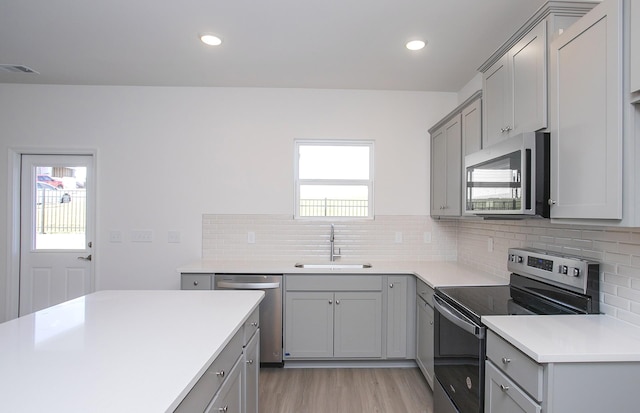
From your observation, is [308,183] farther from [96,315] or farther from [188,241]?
[96,315]

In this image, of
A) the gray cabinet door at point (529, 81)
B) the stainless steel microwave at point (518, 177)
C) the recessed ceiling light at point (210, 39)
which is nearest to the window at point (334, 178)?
the recessed ceiling light at point (210, 39)

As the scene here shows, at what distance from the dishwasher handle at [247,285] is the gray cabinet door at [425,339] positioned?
122 centimetres

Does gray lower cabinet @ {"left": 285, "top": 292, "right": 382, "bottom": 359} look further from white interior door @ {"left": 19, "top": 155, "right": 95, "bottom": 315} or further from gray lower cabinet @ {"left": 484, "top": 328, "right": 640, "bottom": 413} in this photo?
white interior door @ {"left": 19, "top": 155, "right": 95, "bottom": 315}

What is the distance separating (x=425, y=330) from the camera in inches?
101

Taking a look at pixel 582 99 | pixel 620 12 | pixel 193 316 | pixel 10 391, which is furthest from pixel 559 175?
pixel 10 391

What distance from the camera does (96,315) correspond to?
147 centimetres

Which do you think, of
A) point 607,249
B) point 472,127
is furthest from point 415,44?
point 607,249

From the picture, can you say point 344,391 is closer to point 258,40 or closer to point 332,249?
point 332,249

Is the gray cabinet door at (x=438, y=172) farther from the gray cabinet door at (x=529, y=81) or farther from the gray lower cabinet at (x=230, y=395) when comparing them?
the gray lower cabinet at (x=230, y=395)

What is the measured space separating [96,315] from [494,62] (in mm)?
2558

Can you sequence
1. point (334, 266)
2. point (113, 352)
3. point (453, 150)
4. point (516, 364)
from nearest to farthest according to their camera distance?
point (113, 352) → point (516, 364) → point (453, 150) → point (334, 266)

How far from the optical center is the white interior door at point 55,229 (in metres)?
3.35

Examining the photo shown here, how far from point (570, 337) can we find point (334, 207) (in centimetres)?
236

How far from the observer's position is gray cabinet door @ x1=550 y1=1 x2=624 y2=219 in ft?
3.88
